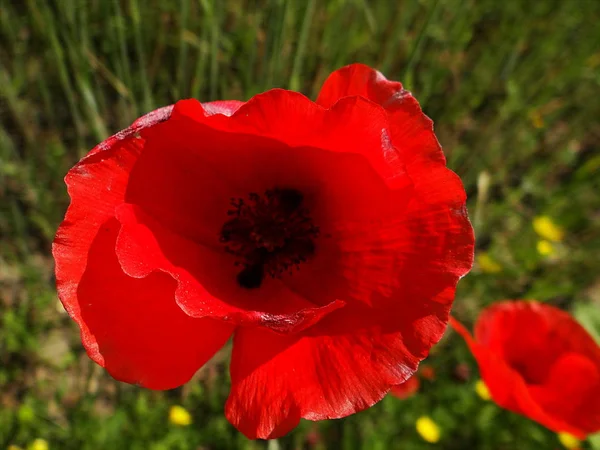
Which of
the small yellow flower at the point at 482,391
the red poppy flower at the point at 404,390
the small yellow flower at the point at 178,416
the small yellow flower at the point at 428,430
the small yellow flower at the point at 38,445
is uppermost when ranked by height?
the small yellow flower at the point at 482,391

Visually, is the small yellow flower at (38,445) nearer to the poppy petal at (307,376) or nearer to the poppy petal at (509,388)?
the poppy petal at (307,376)

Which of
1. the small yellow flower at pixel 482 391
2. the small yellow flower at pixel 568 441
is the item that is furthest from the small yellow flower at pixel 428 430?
the small yellow flower at pixel 568 441

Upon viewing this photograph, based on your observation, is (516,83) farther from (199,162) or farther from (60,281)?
(60,281)

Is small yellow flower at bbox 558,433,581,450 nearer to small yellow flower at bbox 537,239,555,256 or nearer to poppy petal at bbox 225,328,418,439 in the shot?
small yellow flower at bbox 537,239,555,256

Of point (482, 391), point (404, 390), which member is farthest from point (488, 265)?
point (404, 390)

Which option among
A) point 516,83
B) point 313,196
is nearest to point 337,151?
point 313,196

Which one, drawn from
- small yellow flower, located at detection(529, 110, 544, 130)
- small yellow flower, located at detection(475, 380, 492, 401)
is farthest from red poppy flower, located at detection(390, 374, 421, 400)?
small yellow flower, located at detection(529, 110, 544, 130)

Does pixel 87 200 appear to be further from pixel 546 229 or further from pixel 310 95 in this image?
pixel 546 229
